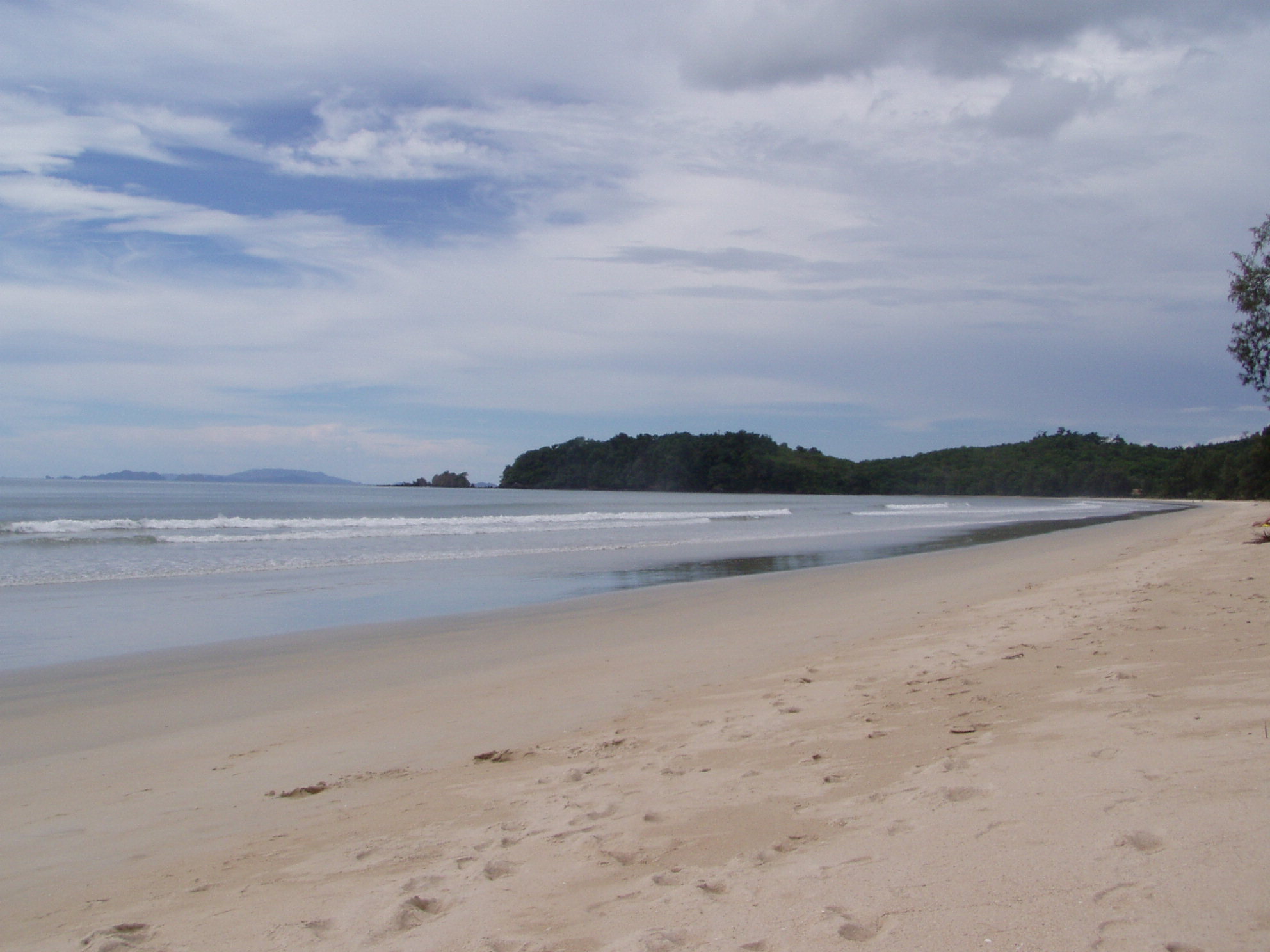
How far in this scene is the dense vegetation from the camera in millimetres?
124250

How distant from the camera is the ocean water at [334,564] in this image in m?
11.5

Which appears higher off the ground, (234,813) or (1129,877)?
(1129,877)

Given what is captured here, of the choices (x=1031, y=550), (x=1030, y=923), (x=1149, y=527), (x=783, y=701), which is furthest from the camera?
(x=1149, y=527)

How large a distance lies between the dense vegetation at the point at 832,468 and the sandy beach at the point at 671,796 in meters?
119

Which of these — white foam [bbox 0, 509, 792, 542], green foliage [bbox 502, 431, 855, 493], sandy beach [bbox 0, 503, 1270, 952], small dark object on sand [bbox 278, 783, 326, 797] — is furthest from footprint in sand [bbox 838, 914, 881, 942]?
green foliage [bbox 502, 431, 855, 493]

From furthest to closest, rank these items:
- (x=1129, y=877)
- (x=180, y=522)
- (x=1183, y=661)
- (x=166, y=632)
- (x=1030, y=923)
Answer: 1. (x=180, y=522)
2. (x=166, y=632)
3. (x=1183, y=661)
4. (x=1129, y=877)
5. (x=1030, y=923)

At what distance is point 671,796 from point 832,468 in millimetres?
152894

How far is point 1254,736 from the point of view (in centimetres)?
369

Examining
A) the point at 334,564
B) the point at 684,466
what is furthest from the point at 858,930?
the point at 684,466

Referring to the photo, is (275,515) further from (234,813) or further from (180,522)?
(234,813)

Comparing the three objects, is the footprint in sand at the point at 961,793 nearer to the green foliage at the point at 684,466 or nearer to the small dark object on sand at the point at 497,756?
the small dark object on sand at the point at 497,756

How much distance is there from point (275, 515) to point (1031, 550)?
39132 millimetres

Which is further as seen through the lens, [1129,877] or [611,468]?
[611,468]

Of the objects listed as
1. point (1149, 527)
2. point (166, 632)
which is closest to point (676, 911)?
point (166, 632)
